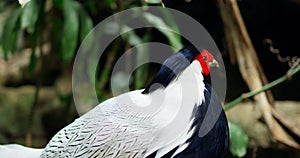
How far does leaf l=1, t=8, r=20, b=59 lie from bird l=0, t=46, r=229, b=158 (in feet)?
2.84

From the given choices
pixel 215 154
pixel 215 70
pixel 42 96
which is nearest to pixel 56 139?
pixel 215 154

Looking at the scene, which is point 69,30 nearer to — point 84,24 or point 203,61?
point 84,24

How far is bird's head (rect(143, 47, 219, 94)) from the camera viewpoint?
4.46 ft

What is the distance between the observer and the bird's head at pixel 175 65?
1.36m

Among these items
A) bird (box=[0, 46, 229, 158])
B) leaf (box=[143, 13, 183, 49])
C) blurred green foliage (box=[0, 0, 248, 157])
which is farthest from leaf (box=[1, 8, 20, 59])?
bird (box=[0, 46, 229, 158])

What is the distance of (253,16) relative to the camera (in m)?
2.81

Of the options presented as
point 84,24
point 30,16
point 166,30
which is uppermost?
point 30,16

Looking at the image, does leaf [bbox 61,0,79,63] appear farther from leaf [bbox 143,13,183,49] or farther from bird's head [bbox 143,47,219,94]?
bird's head [bbox 143,47,219,94]

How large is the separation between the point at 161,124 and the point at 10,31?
1.09m

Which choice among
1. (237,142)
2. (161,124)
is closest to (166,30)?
(237,142)

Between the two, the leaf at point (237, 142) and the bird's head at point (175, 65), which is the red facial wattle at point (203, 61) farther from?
the leaf at point (237, 142)

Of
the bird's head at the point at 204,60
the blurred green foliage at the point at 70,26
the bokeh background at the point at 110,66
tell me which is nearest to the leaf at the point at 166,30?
the blurred green foliage at the point at 70,26

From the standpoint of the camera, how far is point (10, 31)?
2.18 meters

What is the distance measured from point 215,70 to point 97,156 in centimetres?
66
